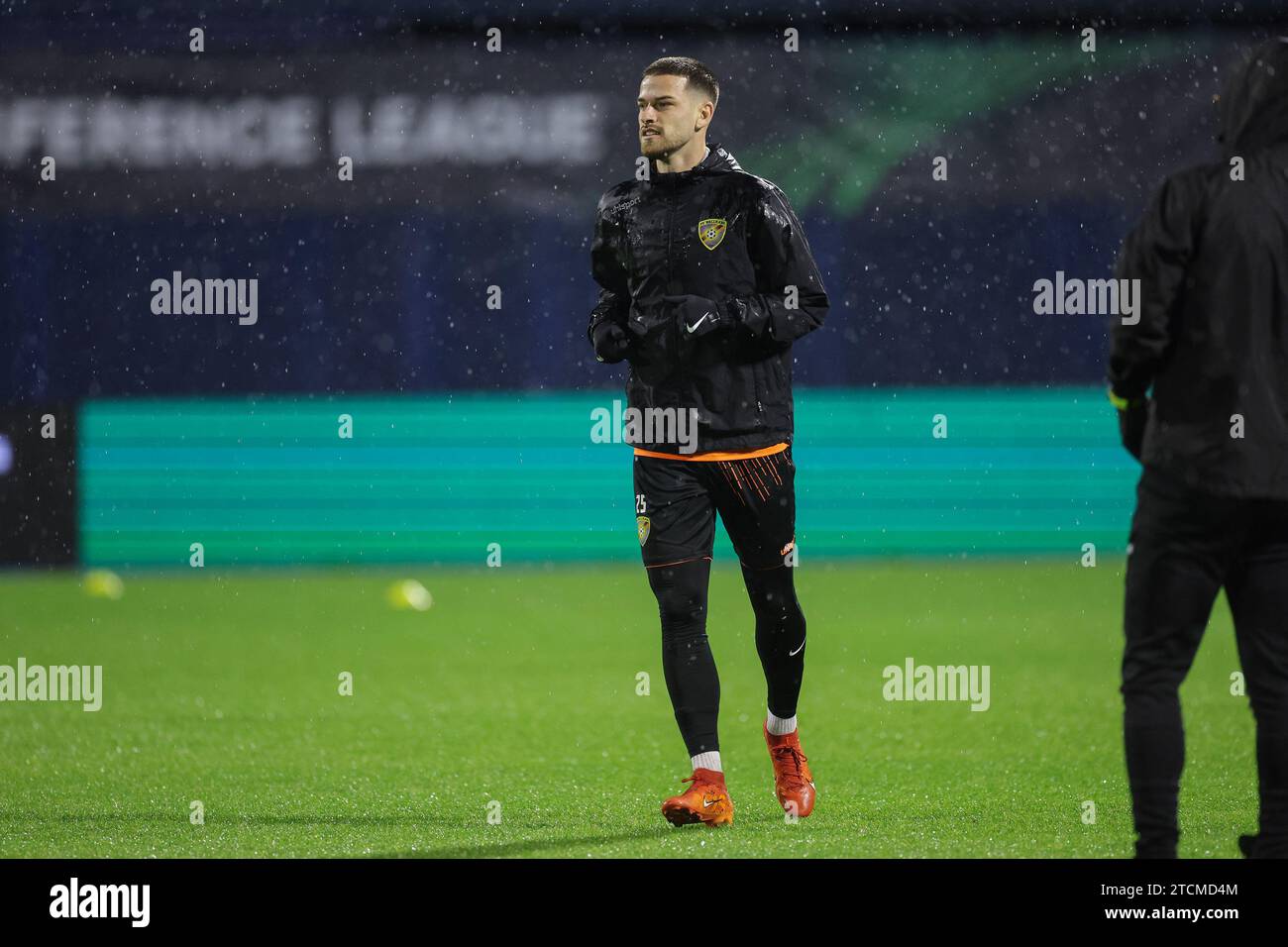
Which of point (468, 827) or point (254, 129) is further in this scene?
point (254, 129)

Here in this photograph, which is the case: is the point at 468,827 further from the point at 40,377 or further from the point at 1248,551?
the point at 40,377

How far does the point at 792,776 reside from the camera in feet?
13.3

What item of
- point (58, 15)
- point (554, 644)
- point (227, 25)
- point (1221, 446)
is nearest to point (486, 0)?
point (227, 25)

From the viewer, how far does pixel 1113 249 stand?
34.3ft

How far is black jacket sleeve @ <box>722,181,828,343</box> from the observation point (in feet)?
12.8

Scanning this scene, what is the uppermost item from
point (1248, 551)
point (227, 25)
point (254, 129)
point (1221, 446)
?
point (227, 25)

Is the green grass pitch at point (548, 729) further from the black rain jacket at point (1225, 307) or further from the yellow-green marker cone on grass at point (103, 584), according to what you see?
the black rain jacket at point (1225, 307)

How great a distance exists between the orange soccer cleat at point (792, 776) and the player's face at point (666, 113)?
151cm

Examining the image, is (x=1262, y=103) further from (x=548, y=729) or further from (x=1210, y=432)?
(x=548, y=729)

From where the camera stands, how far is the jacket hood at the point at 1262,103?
9.47ft

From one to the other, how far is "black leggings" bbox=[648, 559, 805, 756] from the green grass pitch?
0.27 metres

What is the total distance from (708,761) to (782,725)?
294mm

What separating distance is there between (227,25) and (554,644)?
5188 millimetres

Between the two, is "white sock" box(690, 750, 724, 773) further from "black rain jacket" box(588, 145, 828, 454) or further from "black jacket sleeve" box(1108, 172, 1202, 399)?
"black jacket sleeve" box(1108, 172, 1202, 399)
